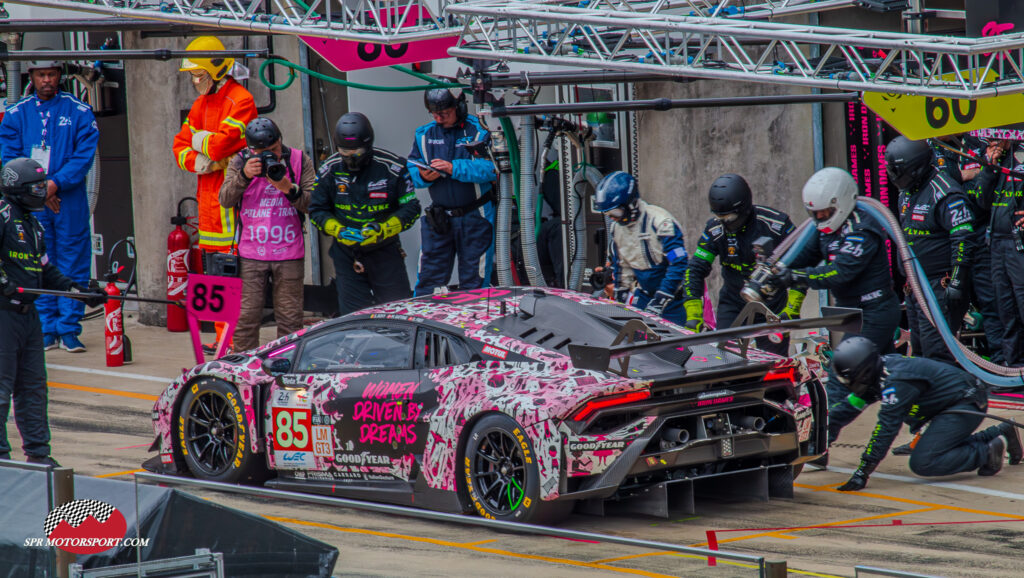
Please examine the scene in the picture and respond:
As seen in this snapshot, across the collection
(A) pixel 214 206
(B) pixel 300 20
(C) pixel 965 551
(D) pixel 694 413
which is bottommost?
(C) pixel 965 551

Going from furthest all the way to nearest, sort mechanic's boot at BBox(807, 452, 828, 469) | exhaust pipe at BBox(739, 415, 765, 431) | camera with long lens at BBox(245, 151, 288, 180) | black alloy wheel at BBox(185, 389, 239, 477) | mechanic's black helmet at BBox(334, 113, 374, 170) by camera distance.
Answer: camera with long lens at BBox(245, 151, 288, 180), mechanic's black helmet at BBox(334, 113, 374, 170), mechanic's boot at BBox(807, 452, 828, 469), black alloy wheel at BBox(185, 389, 239, 477), exhaust pipe at BBox(739, 415, 765, 431)

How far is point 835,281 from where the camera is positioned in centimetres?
1073

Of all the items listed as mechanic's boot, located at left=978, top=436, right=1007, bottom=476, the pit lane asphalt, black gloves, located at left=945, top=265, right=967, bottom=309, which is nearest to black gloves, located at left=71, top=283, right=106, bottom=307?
the pit lane asphalt

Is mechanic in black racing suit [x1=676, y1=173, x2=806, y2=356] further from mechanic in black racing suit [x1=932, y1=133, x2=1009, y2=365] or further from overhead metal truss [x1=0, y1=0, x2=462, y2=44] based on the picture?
overhead metal truss [x1=0, y1=0, x2=462, y2=44]

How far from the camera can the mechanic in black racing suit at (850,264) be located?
10703 millimetres

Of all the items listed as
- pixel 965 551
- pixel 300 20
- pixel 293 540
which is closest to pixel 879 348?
pixel 965 551

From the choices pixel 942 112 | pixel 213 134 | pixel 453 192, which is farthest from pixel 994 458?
pixel 213 134

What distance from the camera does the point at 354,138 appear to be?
1296cm

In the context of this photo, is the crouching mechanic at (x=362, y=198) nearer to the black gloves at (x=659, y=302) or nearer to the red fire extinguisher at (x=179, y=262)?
the black gloves at (x=659, y=302)

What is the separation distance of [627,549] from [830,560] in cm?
308

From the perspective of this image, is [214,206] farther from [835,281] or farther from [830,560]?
[830,560]

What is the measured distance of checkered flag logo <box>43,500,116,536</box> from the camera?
5.83 m

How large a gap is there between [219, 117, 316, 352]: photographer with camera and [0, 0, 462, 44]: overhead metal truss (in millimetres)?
1786

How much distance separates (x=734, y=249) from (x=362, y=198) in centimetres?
341
